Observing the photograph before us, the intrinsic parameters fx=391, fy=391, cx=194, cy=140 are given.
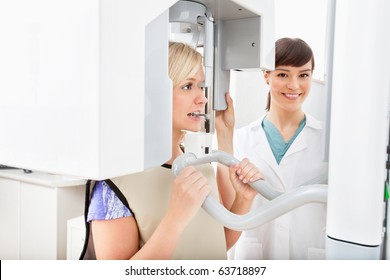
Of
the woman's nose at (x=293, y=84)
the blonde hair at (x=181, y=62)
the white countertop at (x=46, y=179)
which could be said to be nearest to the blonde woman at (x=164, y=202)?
the blonde hair at (x=181, y=62)

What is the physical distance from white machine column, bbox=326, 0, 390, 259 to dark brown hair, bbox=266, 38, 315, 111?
0.48 metres

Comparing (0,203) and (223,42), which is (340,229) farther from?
(0,203)

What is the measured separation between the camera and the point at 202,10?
2.47 ft

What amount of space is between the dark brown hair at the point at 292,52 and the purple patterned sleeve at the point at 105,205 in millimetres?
509

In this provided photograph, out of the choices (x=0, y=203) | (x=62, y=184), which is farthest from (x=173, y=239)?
(x=0, y=203)

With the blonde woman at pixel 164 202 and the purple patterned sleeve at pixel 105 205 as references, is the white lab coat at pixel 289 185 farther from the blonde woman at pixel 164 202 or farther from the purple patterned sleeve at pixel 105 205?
the purple patterned sleeve at pixel 105 205

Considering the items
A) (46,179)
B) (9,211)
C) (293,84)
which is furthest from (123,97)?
(9,211)

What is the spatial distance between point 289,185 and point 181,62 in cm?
43

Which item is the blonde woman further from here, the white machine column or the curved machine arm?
the white machine column

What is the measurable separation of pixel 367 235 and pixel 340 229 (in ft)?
0.11

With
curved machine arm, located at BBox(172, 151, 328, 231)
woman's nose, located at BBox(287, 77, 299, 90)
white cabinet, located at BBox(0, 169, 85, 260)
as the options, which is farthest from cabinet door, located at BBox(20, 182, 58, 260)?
woman's nose, located at BBox(287, 77, 299, 90)

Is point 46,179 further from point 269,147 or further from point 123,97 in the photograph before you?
point 123,97

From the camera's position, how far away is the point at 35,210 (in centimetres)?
120

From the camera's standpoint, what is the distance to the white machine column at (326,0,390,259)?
46 centimetres
